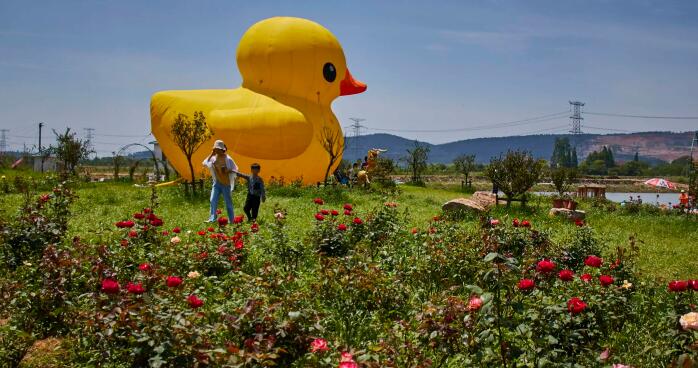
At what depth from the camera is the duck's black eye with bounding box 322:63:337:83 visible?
19.7 meters

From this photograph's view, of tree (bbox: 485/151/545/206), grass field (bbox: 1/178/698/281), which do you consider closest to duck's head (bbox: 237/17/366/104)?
grass field (bbox: 1/178/698/281)

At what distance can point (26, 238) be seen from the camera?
6824mm

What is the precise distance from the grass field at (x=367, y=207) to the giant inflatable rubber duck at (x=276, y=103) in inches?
63.5

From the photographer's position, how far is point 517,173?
1606cm

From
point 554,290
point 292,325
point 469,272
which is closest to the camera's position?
point 292,325

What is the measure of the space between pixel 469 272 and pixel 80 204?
32.1ft

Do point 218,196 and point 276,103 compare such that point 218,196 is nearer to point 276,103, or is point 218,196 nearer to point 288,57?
point 276,103

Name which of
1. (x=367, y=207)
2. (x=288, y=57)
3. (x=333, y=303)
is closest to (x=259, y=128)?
(x=288, y=57)

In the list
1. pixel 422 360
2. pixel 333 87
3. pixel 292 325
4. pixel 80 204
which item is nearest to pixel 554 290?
pixel 422 360

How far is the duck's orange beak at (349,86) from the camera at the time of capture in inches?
817

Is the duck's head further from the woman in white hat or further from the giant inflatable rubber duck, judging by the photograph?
the woman in white hat

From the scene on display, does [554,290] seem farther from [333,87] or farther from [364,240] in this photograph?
[333,87]

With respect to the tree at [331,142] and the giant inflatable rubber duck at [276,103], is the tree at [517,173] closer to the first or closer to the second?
the tree at [331,142]

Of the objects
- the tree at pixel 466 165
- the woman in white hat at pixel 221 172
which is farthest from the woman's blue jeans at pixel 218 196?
the tree at pixel 466 165
